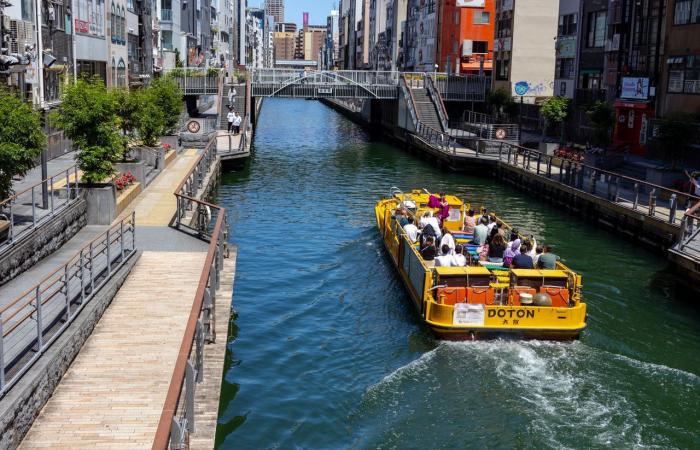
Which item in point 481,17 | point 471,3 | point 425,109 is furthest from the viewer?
point 481,17

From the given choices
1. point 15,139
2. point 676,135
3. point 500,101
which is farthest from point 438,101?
point 15,139

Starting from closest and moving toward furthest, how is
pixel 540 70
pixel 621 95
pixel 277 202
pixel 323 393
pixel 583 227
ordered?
pixel 323 393 < pixel 583 227 < pixel 277 202 < pixel 621 95 < pixel 540 70

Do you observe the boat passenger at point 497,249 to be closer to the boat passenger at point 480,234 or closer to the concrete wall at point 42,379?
the boat passenger at point 480,234

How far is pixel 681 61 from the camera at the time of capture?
50.3m

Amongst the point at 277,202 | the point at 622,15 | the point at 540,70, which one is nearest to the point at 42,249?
the point at 277,202

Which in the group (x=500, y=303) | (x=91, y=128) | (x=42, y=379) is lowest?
(x=500, y=303)

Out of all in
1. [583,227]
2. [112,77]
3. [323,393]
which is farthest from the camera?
[112,77]

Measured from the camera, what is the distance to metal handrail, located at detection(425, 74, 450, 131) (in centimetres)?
7331

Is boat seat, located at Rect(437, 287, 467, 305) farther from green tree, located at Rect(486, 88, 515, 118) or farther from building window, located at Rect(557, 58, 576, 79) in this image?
green tree, located at Rect(486, 88, 515, 118)

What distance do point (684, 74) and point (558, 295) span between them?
112 feet

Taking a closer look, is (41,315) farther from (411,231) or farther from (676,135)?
(676,135)

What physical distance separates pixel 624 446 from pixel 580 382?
2.93 meters

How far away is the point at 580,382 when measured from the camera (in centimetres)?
1848

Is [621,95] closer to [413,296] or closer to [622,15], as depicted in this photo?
[622,15]
